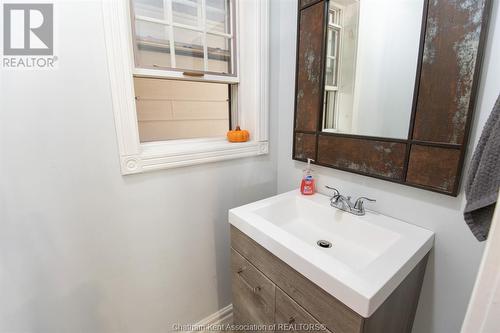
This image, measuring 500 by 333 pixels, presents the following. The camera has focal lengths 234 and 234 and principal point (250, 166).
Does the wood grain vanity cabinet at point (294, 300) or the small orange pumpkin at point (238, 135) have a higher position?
the small orange pumpkin at point (238, 135)

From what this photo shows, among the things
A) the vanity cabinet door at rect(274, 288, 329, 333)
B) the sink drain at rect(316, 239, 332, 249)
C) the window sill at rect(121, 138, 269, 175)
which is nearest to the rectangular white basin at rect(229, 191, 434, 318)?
the sink drain at rect(316, 239, 332, 249)

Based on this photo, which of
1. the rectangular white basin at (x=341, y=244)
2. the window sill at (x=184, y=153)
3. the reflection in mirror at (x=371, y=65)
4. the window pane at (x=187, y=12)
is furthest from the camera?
the window pane at (x=187, y=12)

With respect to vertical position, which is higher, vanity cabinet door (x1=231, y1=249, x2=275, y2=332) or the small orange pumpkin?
the small orange pumpkin

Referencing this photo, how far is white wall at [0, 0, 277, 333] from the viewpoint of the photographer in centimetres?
81

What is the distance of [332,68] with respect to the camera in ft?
3.68

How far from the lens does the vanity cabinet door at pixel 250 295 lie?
3.08 feet

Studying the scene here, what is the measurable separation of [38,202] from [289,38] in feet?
4.52

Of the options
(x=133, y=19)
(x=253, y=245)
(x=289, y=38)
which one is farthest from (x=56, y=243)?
(x=289, y=38)

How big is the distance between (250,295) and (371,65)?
3.72 feet

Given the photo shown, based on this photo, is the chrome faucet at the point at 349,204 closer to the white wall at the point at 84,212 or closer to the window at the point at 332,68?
the window at the point at 332,68

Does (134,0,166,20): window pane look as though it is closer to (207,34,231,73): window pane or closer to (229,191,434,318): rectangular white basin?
(207,34,231,73): window pane

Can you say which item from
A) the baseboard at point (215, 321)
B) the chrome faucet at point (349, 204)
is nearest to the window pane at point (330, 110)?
the chrome faucet at point (349, 204)

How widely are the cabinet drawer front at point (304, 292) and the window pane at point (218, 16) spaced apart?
108 centimetres

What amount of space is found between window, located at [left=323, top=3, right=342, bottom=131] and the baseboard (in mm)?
1280
